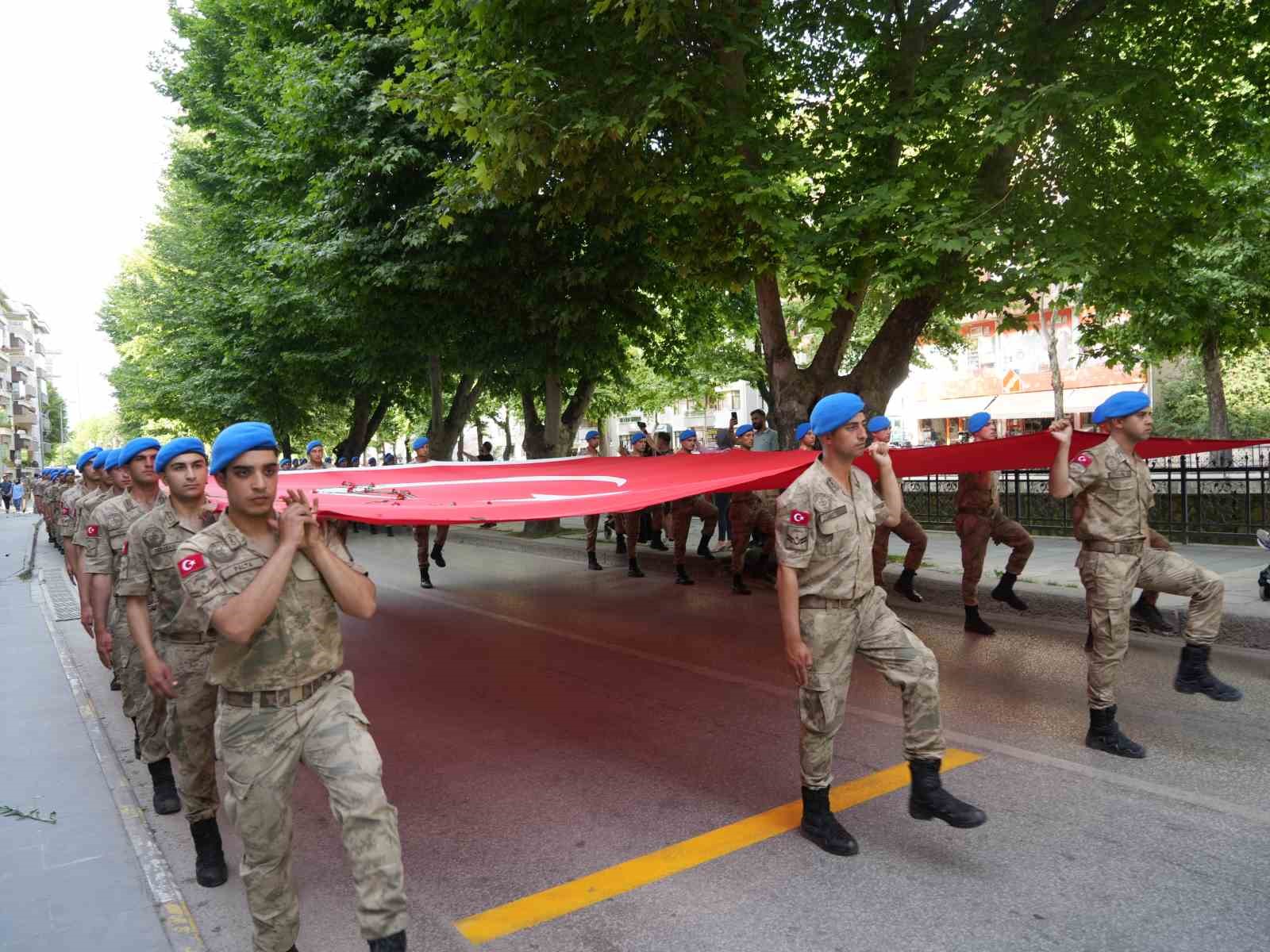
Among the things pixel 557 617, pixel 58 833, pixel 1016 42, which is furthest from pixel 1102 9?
pixel 58 833

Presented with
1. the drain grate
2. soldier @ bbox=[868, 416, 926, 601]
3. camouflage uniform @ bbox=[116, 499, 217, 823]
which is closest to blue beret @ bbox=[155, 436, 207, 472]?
camouflage uniform @ bbox=[116, 499, 217, 823]

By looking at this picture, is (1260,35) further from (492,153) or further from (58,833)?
(58,833)

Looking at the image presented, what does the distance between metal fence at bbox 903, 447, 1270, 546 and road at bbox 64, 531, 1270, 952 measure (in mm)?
4945

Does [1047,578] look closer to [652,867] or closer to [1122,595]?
[1122,595]

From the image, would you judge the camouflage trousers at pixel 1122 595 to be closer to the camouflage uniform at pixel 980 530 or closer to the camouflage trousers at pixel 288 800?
the camouflage uniform at pixel 980 530

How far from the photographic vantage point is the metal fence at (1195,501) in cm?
1182

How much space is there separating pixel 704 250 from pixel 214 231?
1651 cm

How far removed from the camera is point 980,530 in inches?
341

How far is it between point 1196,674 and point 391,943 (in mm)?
4959

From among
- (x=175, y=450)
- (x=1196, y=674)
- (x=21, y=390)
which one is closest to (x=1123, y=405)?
(x=1196, y=674)

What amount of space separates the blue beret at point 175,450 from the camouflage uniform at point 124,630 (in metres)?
0.73

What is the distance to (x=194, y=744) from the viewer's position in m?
4.11

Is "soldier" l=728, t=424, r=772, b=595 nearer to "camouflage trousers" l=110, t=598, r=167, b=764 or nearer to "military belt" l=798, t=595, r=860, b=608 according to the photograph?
"military belt" l=798, t=595, r=860, b=608

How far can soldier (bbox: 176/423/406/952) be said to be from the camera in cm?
287
